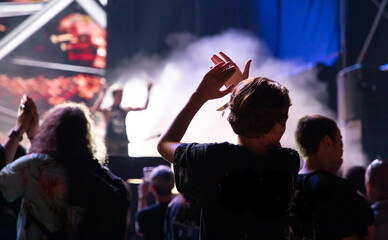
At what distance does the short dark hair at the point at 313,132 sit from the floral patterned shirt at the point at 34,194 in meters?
0.99

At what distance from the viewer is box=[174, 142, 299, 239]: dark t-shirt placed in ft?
3.68

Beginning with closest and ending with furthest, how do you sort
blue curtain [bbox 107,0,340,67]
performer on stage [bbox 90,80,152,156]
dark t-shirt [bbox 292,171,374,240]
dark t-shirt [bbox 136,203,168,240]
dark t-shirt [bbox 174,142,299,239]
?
dark t-shirt [bbox 174,142,299,239] → dark t-shirt [bbox 292,171,374,240] → dark t-shirt [bbox 136,203,168,240] → blue curtain [bbox 107,0,340,67] → performer on stage [bbox 90,80,152,156]

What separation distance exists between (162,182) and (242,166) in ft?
6.52

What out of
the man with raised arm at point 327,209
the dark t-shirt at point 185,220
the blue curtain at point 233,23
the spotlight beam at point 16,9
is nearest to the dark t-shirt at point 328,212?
the man with raised arm at point 327,209

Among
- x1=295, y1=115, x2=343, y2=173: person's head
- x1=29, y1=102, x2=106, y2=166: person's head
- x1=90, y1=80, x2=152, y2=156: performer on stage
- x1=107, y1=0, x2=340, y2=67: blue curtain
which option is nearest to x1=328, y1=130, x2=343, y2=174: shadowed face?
x1=295, y1=115, x2=343, y2=173: person's head

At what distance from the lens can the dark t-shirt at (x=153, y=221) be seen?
2.99m

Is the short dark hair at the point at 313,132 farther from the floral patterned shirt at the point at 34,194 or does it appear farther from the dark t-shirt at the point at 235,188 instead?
the floral patterned shirt at the point at 34,194

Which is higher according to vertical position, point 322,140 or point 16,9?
point 16,9

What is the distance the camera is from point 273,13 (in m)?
5.70

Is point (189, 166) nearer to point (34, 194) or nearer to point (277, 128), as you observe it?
point (277, 128)

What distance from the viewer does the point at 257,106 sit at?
1124mm

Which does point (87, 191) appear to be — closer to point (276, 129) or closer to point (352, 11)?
point (276, 129)

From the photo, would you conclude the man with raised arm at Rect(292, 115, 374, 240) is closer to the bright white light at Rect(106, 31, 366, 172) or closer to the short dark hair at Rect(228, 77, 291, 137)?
the short dark hair at Rect(228, 77, 291, 137)

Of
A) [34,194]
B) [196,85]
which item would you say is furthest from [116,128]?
[34,194]
